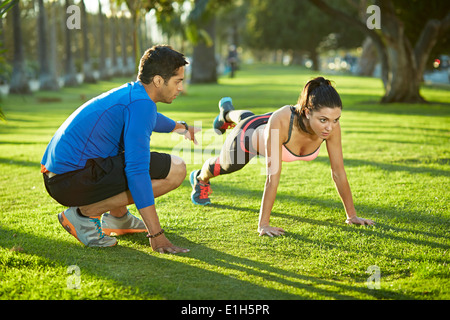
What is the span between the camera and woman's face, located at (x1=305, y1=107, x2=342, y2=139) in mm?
3646

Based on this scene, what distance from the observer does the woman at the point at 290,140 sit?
3.69 meters

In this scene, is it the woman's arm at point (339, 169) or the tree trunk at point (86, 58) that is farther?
the tree trunk at point (86, 58)

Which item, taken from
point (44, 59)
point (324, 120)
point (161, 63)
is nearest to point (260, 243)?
point (324, 120)

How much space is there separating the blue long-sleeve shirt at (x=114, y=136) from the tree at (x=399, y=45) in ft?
41.9

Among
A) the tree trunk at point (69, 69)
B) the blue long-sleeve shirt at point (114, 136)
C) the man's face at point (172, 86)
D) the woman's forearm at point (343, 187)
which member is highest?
the tree trunk at point (69, 69)

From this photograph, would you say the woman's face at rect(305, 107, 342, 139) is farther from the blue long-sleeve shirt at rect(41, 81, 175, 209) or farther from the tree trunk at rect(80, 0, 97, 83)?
the tree trunk at rect(80, 0, 97, 83)

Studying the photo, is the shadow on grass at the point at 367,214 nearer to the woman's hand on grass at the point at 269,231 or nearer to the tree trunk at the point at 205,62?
the woman's hand on grass at the point at 269,231

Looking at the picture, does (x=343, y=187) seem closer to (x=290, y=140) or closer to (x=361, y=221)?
(x=361, y=221)

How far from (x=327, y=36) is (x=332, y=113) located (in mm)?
48793

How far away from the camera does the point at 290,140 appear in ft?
13.2

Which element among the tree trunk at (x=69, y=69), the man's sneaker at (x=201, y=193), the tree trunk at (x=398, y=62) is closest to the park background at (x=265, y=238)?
the man's sneaker at (x=201, y=193)

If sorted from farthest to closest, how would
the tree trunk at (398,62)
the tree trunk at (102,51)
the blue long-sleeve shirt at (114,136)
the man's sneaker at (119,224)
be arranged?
the tree trunk at (102,51), the tree trunk at (398,62), the man's sneaker at (119,224), the blue long-sleeve shirt at (114,136)

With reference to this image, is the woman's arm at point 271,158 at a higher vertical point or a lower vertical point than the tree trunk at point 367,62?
lower
